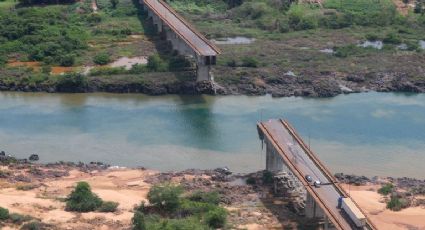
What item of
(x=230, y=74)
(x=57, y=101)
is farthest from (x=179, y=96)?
(x=57, y=101)

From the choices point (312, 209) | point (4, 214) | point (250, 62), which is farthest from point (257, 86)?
point (4, 214)

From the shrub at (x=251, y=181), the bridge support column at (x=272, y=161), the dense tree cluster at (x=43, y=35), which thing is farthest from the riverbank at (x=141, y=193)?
the dense tree cluster at (x=43, y=35)

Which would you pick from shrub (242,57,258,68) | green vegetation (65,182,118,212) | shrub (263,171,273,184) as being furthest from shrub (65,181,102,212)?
shrub (242,57,258,68)

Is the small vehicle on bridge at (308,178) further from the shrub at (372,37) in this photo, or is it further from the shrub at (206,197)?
the shrub at (372,37)

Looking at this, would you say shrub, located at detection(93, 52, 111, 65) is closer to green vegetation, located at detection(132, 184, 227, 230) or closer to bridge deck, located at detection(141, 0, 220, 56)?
bridge deck, located at detection(141, 0, 220, 56)

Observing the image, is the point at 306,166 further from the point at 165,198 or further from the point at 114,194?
the point at 114,194

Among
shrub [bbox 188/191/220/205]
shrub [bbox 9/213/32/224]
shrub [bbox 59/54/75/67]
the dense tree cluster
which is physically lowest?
shrub [bbox 188/191/220/205]

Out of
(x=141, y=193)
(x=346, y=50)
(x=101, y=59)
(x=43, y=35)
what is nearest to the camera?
(x=141, y=193)
